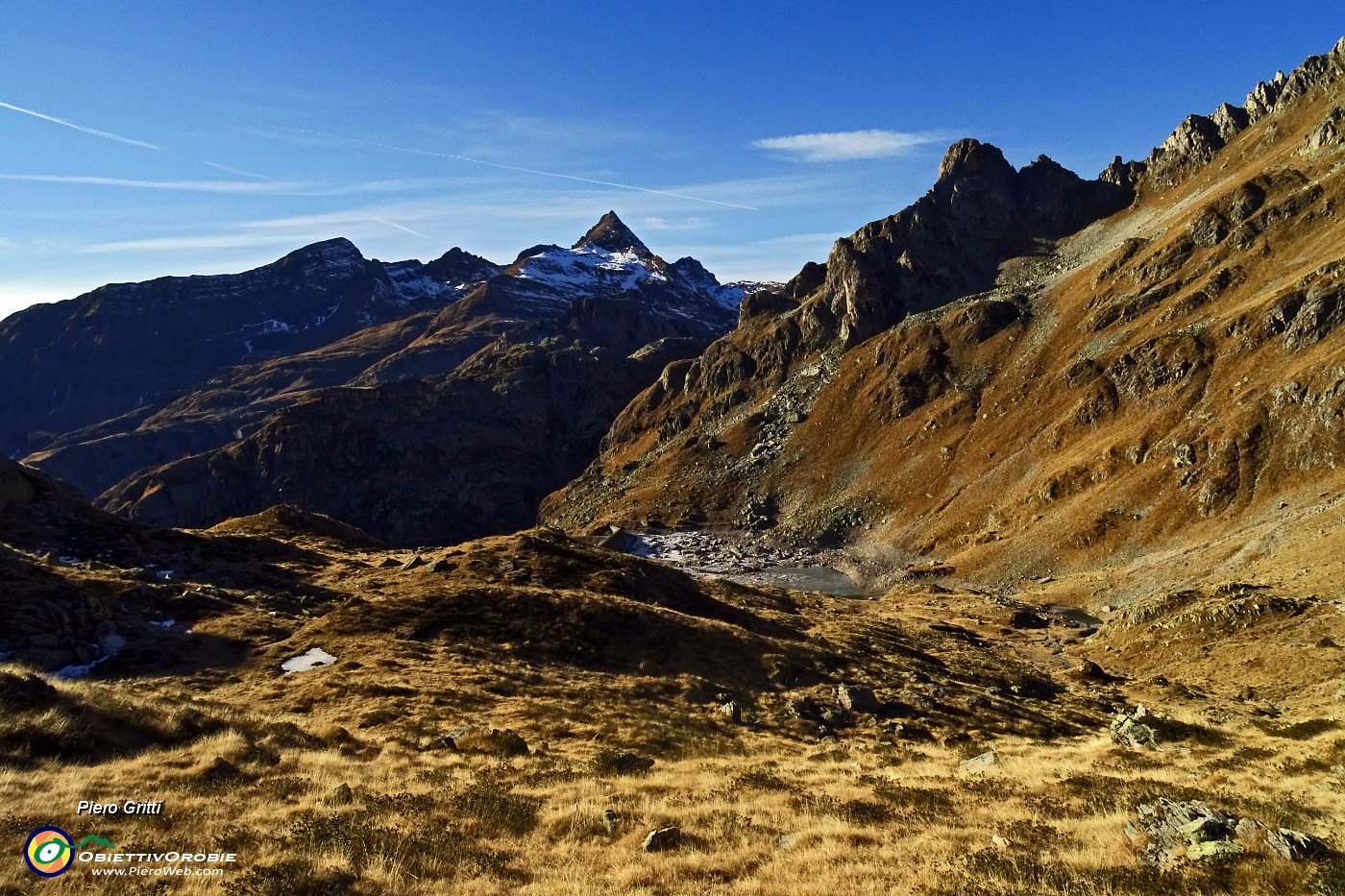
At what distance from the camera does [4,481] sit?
2217 inches

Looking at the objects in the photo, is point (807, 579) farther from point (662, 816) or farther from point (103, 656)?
point (662, 816)

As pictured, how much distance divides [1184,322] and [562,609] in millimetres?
102845

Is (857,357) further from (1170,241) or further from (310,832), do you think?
(310,832)

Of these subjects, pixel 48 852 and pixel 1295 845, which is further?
pixel 48 852

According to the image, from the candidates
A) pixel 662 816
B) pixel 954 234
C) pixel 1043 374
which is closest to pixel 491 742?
pixel 662 816

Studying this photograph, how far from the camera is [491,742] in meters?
24.6

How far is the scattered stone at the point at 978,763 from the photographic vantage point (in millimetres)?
23587

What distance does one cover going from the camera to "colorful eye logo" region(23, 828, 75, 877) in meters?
12.3

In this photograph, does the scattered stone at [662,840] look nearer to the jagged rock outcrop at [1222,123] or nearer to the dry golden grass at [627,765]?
the dry golden grass at [627,765]

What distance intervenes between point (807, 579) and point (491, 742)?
7959cm

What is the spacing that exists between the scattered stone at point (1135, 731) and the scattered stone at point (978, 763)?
7269mm

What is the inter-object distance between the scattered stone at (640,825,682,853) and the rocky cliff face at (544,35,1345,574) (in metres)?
73.5

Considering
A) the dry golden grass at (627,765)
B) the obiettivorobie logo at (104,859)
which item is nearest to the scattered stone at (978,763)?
the dry golden grass at (627,765)

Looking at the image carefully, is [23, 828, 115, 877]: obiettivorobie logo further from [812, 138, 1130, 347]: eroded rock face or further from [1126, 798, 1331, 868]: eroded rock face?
[812, 138, 1130, 347]: eroded rock face
